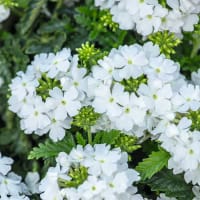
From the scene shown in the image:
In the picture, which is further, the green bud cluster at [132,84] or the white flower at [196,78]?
the white flower at [196,78]

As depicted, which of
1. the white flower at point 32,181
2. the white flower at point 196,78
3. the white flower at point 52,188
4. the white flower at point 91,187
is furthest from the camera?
the white flower at point 32,181

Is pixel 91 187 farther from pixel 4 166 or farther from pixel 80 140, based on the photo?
pixel 4 166

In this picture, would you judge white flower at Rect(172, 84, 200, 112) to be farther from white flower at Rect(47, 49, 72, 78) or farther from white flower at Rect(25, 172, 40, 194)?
white flower at Rect(25, 172, 40, 194)

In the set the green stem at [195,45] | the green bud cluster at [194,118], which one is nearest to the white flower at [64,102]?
the green bud cluster at [194,118]

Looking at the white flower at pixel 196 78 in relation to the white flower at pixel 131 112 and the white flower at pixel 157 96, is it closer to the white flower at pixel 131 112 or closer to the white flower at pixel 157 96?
the white flower at pixel 157 96

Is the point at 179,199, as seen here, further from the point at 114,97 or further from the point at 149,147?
the point at 114,97

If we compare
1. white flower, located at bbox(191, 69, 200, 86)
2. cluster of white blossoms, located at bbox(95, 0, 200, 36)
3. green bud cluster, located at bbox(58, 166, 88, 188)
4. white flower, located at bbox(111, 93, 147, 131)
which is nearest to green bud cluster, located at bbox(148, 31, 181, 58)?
cluster of white blossoms, located at bbox(95, 0, 200, 36)

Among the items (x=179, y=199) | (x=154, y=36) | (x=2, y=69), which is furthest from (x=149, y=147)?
(x=2, y=69)
